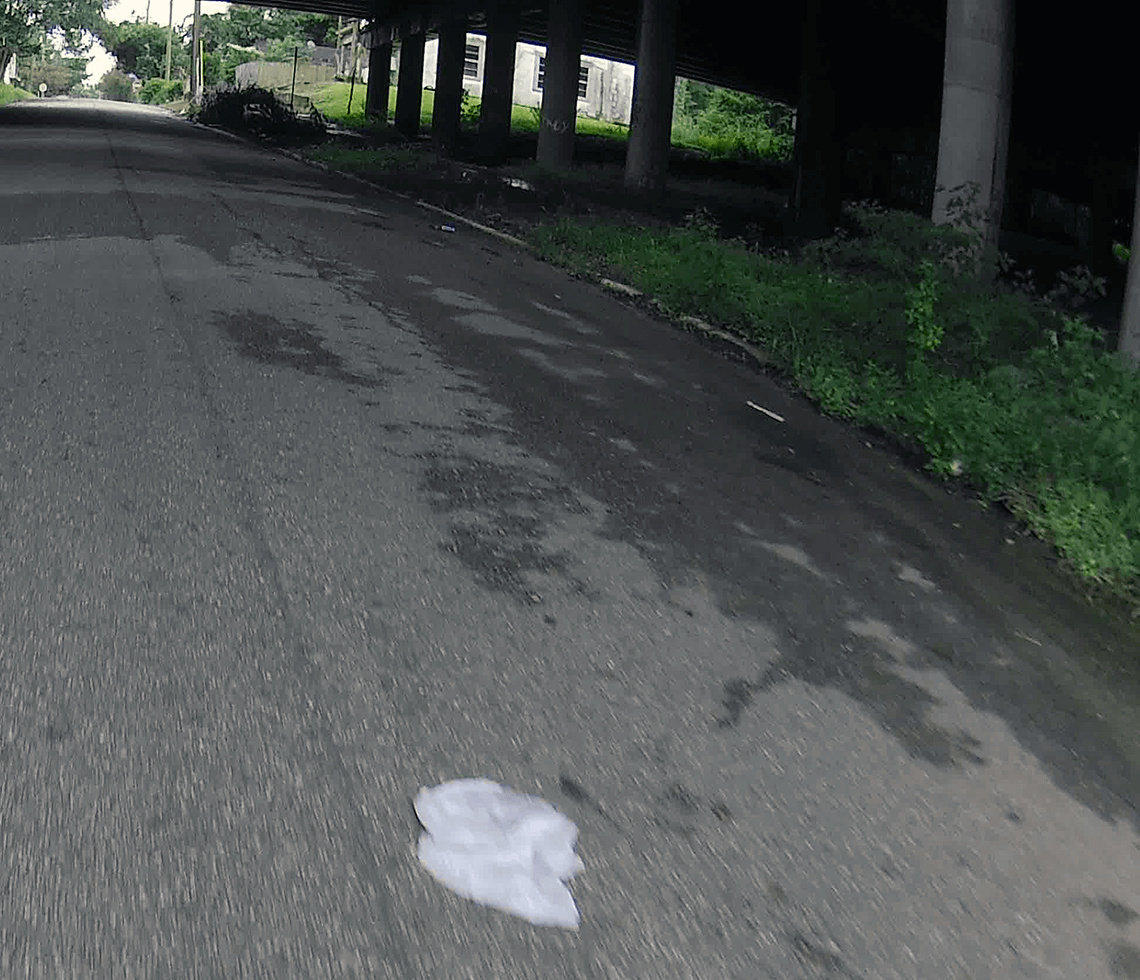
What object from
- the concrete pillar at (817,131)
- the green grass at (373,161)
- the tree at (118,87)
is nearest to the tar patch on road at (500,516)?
the concrete pillar at (817,131)

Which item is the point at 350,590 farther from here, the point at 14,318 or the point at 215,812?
the point at 14,318

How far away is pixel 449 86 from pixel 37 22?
42.6 m

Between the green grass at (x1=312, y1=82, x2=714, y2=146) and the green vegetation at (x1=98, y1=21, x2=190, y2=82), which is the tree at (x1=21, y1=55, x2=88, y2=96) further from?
the green grass at (x1=312, y1=82, x2=714, y2=146)

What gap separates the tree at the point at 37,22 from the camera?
67938 mm

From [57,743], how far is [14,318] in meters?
5.48

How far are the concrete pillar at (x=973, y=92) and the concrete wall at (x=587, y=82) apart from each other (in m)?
65.6

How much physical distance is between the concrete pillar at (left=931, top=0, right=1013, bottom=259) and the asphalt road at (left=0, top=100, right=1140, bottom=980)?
7.76 meters

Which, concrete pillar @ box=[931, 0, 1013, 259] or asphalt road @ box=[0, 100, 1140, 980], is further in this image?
concrete pillar @ box=[931, 0, 1013, 259]

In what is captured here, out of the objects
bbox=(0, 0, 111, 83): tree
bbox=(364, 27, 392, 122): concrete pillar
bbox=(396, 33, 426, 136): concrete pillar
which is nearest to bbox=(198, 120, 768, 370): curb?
bbox=(396, 33, 426, 136): concrete pillar

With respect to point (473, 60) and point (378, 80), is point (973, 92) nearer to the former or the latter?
point (378, 80)

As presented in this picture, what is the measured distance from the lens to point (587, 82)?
274ft

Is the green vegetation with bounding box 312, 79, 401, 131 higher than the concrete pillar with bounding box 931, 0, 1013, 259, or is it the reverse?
the green vegetation with bounding box 312, 79, 401, 131

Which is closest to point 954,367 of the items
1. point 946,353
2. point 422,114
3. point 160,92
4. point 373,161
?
point 946,353

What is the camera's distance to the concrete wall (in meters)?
79.5
